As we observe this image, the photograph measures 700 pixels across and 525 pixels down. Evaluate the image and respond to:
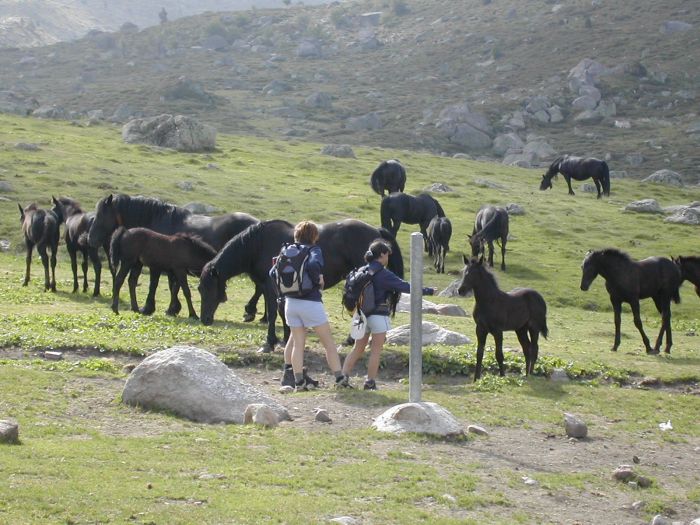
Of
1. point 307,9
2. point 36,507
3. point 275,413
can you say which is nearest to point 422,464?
point 275,413

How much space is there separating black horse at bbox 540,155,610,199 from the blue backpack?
130 feet

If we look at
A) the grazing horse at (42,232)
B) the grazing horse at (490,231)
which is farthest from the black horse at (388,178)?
the grazing horse at (42,232)

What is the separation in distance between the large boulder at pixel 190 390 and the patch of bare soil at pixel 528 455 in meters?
0.24

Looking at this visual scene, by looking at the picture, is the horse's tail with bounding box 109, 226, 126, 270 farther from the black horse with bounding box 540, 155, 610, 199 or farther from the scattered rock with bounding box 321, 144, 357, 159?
the scattered rock with bounding box 321, 144, 357, 159

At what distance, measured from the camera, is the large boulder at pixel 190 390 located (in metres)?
11.8

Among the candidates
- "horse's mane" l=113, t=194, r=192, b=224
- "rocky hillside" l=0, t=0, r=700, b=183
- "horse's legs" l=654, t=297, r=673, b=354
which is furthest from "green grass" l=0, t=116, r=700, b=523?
"rocky hillside" l=0, t=0, r=700, b=183

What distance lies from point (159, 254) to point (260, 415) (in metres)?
9.00

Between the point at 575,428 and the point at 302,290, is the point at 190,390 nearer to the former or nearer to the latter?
the point at 302,290

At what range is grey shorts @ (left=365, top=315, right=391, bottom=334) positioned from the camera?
1356 centimetres

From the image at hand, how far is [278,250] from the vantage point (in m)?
16.7

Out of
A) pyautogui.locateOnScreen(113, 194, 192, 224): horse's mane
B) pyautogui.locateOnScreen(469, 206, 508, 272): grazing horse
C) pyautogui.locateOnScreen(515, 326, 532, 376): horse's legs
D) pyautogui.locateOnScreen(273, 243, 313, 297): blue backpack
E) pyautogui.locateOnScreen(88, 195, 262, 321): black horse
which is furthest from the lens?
pyautogui.locateOnScreen(469, 206, 508, 272): grazing horse

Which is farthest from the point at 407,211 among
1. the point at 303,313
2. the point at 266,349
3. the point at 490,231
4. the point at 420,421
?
the point at 420,421

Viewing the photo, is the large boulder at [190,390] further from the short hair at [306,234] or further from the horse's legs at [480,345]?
the horse's legs at [480,345]

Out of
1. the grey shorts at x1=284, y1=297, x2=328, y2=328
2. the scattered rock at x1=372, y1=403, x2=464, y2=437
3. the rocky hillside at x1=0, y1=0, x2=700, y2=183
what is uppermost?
the rocky hillside at x1=0, y1=0, x2=700, y2=183
